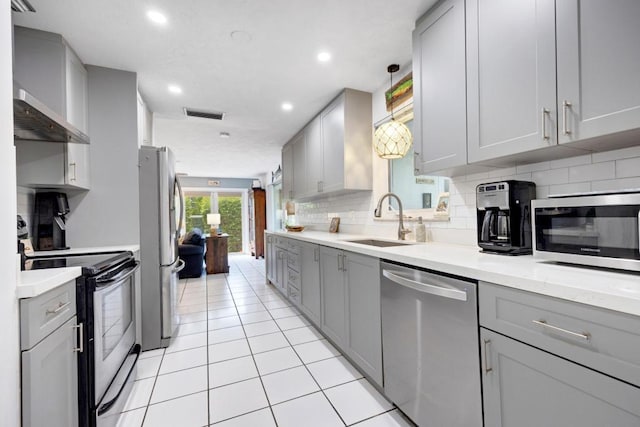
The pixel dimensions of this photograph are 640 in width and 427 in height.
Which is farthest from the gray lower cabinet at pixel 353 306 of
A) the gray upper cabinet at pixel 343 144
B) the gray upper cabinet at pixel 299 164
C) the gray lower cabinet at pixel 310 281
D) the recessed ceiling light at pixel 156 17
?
the recessed ceiling light at pixel 156 17

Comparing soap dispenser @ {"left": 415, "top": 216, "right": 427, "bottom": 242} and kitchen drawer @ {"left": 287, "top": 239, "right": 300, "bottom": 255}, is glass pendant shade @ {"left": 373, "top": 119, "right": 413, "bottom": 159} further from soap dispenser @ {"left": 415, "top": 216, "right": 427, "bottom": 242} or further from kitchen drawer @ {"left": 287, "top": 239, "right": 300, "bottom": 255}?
kitchen drawer @ {"left": 287, "top": 239, "right": 300, "bottom": 255}

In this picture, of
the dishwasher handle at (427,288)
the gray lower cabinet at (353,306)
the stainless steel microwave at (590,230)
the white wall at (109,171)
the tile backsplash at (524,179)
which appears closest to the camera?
the stainless steel microwave at (590,230)

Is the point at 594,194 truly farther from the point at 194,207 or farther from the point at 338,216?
the point at 194,207

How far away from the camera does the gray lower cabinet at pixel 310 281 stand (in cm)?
258

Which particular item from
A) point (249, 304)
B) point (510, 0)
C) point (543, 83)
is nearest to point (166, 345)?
point (249, 304)

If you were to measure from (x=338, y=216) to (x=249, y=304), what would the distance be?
1.69 metres

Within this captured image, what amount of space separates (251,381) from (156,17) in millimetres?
2592

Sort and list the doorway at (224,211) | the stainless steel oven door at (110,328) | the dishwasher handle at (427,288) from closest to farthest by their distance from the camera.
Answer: the dishwasher handle at (427,288)
the stainless steel oven door at (110,328)
the doorway at (224,211)

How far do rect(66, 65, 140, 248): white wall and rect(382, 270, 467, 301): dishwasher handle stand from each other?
2.25m

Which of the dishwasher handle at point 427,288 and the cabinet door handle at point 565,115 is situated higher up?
the cabinet door handle at point 565,115

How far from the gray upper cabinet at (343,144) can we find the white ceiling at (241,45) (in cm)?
15

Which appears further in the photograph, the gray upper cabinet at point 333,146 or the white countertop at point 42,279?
the gray upper cabinet at point 333,146

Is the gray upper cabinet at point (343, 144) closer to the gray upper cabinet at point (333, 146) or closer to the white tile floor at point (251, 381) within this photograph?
the gray upper cabinet at point (333, 146)

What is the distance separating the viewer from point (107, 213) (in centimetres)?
244
